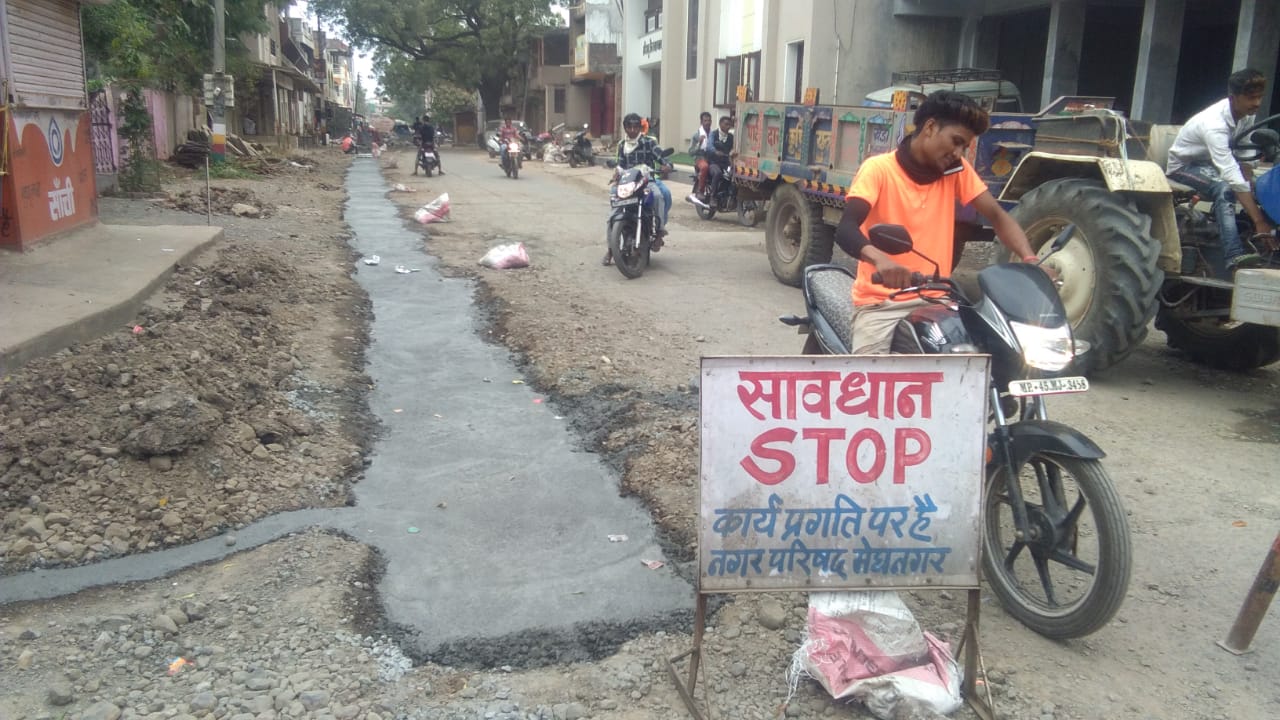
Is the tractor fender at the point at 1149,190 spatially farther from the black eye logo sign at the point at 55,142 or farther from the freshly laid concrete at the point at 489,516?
the black eye logo sign at the point at 55,142

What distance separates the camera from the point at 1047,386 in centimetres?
303

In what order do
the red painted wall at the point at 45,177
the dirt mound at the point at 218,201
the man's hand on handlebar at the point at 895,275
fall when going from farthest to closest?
the dirt mound at the point at 218,201, the red painted wall at the point at 45,177, the man's hand on handlebar at the point at 895,275

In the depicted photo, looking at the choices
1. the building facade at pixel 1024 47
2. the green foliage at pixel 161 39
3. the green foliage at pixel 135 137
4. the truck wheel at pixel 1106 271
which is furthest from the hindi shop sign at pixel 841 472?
the green foliage at pixel 135 137

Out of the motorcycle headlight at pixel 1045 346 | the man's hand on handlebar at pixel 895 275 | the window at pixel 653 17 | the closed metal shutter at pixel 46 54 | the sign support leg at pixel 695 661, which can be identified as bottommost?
the sign support leg at pixel 695 661

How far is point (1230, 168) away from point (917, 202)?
11.0 ft

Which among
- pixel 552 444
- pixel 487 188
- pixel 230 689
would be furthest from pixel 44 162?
pixel 487 188

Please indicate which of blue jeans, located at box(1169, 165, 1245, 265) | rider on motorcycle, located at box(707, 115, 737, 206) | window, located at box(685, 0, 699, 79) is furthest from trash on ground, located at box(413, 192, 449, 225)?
window, located at box(685, 0, 699, 79)

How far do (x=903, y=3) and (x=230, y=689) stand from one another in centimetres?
1820

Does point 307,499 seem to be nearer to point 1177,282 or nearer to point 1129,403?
point 1129,403

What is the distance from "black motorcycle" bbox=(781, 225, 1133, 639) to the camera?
9.92 ft

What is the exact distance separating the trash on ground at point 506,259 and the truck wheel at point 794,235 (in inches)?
105

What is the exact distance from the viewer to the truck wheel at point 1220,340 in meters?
6.51

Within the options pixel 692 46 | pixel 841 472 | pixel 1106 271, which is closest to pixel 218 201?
pixel 1106 271

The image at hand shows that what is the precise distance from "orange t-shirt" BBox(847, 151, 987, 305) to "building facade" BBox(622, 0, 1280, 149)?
11.3 metres
